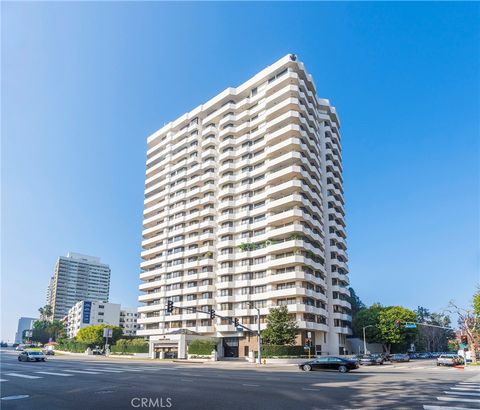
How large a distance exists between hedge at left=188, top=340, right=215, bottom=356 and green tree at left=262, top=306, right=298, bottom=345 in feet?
39.2

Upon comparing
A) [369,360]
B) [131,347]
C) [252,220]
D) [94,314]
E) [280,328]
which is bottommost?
[131,347]

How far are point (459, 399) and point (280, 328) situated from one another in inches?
1701

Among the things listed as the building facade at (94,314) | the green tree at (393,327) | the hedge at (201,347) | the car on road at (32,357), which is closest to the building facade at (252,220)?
the hedge at (201,347)

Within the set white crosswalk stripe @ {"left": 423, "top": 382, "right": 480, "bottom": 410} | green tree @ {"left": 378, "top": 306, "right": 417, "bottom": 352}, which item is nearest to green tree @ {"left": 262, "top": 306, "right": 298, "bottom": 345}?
green tree @ {"left": 378, "top": 306, "right": 417, "bottom": 352}

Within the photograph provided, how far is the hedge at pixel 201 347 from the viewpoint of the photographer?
6619 cm

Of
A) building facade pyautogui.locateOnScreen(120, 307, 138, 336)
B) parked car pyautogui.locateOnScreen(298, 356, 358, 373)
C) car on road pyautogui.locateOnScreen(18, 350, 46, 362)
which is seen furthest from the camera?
building facade pyautogui.locateOnScreen(120, 307, 138, 336)

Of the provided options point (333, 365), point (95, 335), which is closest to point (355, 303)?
point (95, 335)

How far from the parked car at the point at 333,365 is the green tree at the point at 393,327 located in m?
52.3

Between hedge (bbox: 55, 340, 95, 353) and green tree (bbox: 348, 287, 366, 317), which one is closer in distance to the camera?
hedge (bbox: 55, 340, 95, 353)

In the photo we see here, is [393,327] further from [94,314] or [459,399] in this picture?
[94,314]

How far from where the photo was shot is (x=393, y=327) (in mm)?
81500

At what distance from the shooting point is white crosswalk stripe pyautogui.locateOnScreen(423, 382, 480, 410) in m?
13.8

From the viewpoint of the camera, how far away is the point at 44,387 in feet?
67.3

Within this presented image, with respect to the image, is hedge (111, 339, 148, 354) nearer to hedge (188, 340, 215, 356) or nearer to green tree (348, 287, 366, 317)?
hedge (188, 340, 215, 356)
